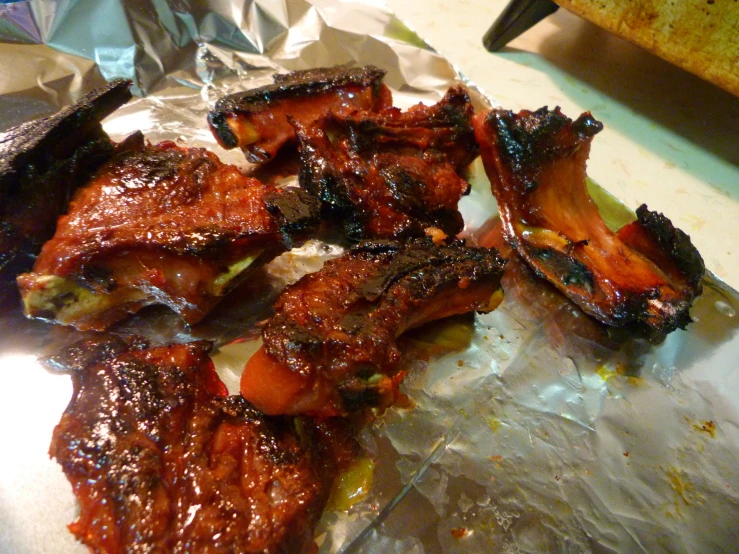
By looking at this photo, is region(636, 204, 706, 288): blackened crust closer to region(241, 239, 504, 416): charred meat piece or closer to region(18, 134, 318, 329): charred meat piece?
region(241, 239, 504, 416): charred meat piece

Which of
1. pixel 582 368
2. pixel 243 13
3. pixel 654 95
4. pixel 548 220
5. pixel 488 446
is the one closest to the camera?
pixel 488 446

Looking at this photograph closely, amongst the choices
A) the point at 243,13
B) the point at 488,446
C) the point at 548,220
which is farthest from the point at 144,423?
the point at 243,13

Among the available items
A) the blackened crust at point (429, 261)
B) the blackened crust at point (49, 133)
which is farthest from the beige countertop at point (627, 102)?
the blackened crust at point (49, 133)

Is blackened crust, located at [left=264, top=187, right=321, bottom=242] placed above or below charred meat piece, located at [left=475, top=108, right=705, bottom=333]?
below

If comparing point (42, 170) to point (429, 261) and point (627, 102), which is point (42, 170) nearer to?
point (429, 261)

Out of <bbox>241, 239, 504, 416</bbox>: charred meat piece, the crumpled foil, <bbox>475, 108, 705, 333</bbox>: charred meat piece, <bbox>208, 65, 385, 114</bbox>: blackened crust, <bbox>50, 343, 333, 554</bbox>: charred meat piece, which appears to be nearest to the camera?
<bbox>50, 343, 333, 554</bbox>: charred meat piece

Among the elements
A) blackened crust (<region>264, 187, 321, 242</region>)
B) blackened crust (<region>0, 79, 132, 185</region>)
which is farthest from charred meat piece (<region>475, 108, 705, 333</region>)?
blackened crust (<region>0, 79, 132, 185</region>)

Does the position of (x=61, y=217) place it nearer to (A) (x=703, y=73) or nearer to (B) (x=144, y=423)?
(B) (x=144, y=423)
